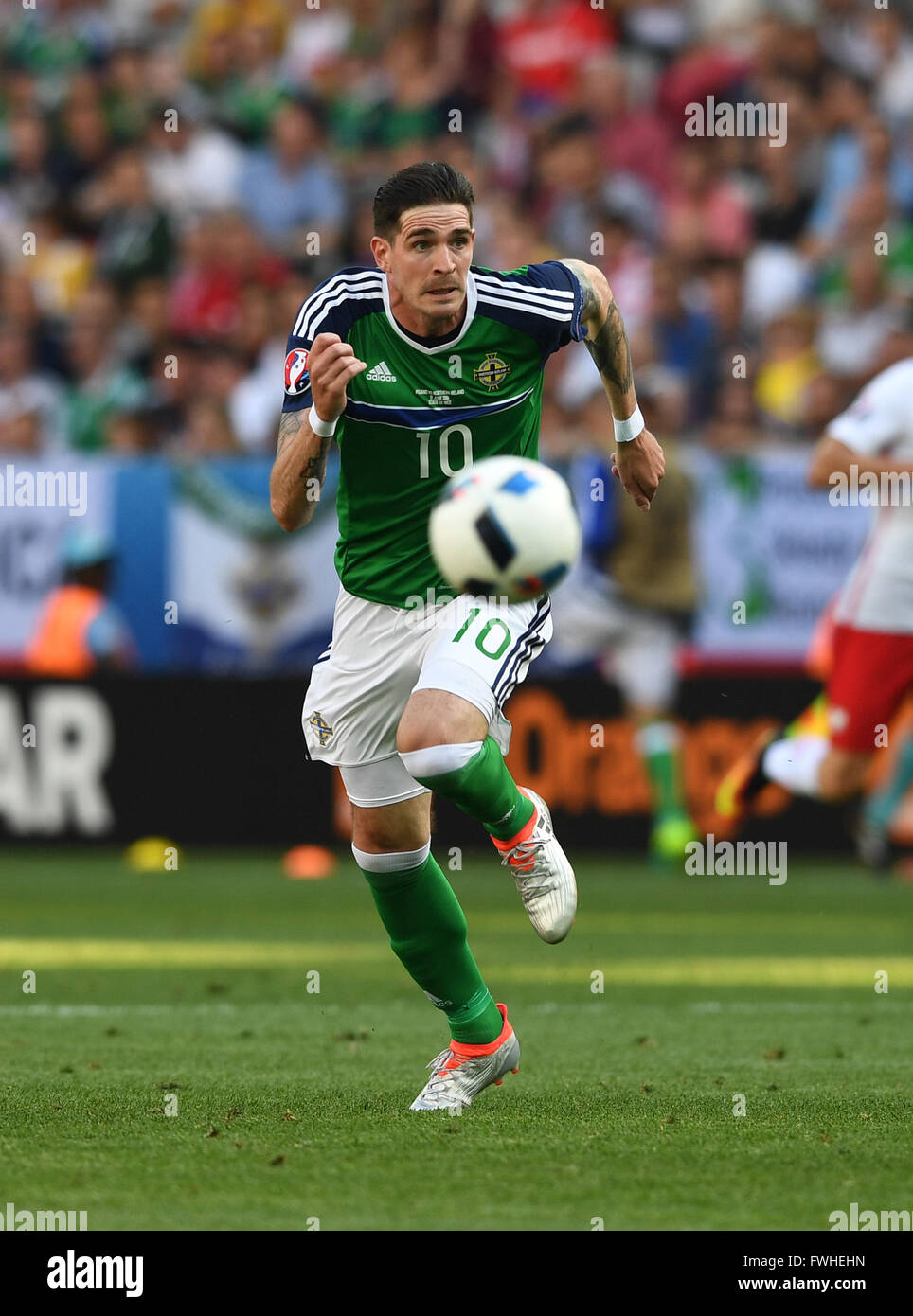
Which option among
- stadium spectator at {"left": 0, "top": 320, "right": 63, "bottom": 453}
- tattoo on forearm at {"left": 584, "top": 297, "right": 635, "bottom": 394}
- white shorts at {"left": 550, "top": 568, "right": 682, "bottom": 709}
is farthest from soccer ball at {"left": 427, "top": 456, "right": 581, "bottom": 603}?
stadium spectator at {"left": 0, "top": 320, "right": 63, "bottom": 453}

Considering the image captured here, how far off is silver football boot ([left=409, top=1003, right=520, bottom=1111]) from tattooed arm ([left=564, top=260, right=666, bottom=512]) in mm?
1637

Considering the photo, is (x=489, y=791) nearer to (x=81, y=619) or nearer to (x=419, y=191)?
(x=419, y=191)

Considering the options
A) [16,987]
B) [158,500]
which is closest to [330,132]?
[158,500]

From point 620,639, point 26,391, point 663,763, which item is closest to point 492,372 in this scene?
point 663,763

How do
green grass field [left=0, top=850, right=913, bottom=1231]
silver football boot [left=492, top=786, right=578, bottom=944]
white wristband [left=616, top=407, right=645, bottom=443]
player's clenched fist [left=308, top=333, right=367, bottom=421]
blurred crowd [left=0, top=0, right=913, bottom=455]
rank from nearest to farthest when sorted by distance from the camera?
green grass field [left=0, top=850, right=913, bottom=1231] → player's clenched fist [left=308, top=333, right=367, bottom=421] → silver football boot [left=492, top=786, right=578, bottom=944] → white wristband [left=616, top=407, right=645, bottom=443] → blurred crowd [left=0, top=0, right=913, bottom=455]

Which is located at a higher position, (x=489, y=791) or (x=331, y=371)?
(x=331, y=371)

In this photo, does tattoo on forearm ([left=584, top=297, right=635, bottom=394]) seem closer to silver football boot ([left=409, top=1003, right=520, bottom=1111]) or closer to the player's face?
the player's face

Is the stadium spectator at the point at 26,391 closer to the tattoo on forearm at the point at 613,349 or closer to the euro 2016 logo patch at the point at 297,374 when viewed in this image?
the tattoo on forearm at the point at 613,349

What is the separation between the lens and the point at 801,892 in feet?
42.0

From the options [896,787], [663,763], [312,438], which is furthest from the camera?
[663,763]

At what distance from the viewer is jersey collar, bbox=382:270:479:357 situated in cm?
620

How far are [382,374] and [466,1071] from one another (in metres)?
1.94

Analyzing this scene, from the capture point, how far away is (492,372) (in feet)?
20.5
